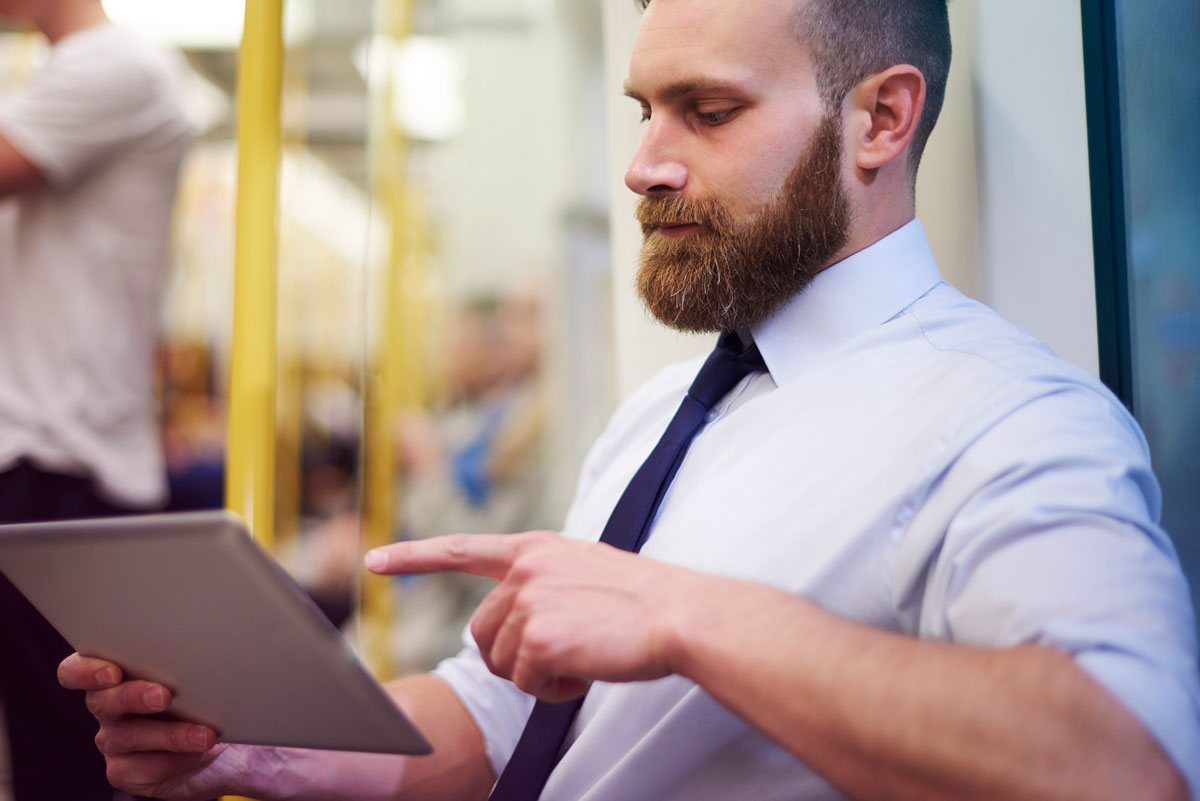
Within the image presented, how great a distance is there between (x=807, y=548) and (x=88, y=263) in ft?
3.75

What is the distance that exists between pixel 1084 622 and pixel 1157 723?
7cm

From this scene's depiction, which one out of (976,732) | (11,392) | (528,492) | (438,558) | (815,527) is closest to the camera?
(976,732)

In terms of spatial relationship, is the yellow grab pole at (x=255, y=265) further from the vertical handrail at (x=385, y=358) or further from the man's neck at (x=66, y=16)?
the vertical handrail at (x=385, y=358)

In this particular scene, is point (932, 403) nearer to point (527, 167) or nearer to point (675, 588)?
point (675, 588)

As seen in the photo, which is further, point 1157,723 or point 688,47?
point 688,47

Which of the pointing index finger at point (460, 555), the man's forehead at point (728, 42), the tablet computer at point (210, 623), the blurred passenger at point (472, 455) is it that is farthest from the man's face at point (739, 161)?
the blurred passenger at point (472, 455)

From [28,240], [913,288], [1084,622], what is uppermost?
[28,240]

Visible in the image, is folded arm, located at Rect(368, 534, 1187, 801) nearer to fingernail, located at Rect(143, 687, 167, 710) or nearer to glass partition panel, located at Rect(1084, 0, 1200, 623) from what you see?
fingernail, located at Rect(143, 687, 167, 710)

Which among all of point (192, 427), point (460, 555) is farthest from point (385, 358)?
point (460, 555)

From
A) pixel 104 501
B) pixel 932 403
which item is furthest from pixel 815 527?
pixel 104 501

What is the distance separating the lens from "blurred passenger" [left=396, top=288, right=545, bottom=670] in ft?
11.8

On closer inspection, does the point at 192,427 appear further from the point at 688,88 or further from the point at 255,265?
the point at 688,88

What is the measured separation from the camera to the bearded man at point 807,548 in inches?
22.8

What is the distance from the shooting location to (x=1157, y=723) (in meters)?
0.56
